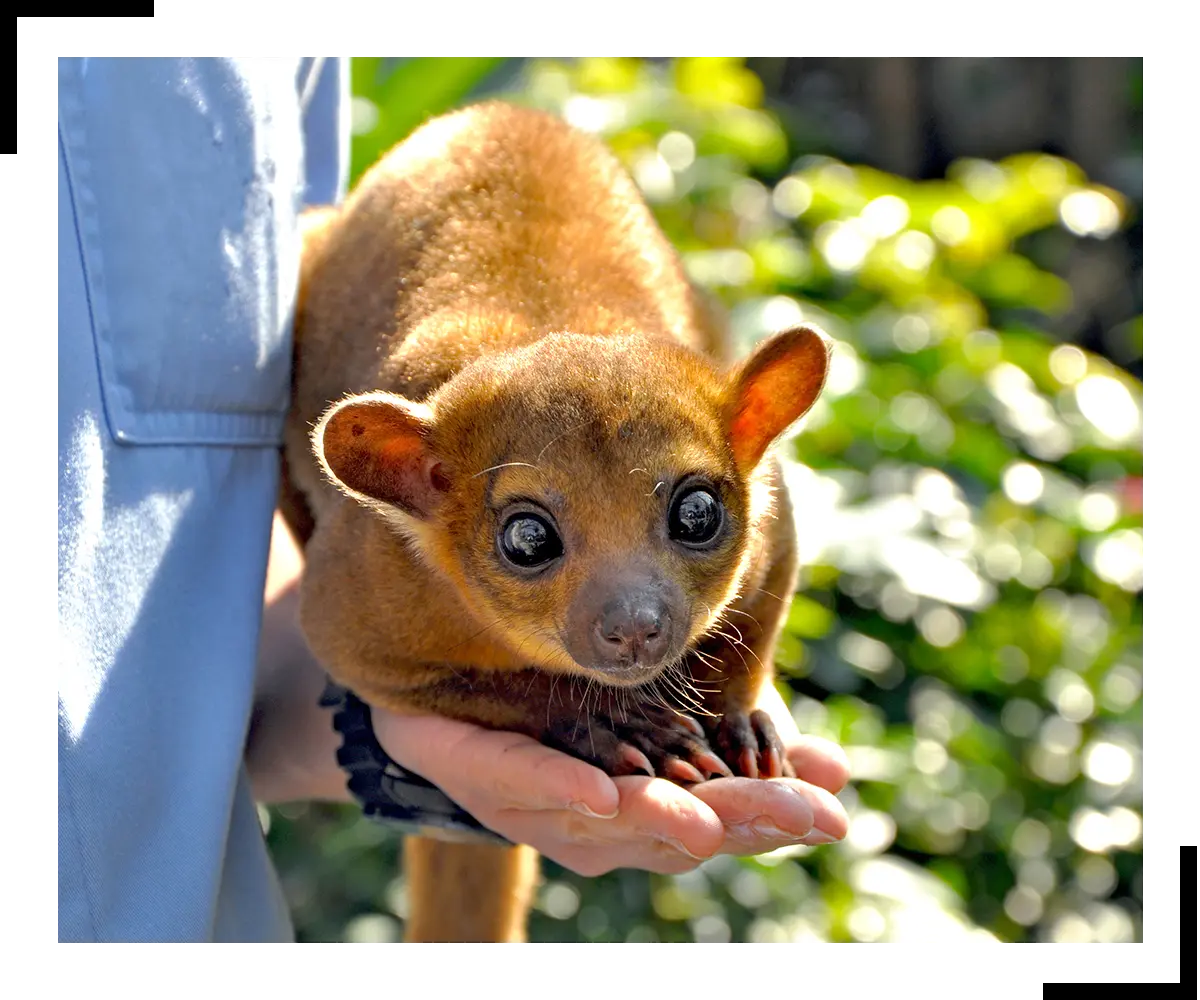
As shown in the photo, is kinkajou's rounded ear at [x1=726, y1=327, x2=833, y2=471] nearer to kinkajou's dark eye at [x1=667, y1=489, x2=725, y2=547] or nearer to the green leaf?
kinkajou's dark eye at [x1=667, y1=489, x2=725, y2=547]

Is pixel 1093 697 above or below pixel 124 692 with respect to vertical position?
above

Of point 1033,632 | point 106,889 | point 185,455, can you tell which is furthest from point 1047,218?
point 106,889

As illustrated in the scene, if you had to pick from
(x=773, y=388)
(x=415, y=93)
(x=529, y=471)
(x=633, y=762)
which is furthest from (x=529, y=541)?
(x=415, y=93)

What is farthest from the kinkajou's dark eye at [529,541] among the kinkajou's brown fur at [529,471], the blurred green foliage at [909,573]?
the blurred green foliage at [909,573]

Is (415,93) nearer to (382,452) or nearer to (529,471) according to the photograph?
(382,452)

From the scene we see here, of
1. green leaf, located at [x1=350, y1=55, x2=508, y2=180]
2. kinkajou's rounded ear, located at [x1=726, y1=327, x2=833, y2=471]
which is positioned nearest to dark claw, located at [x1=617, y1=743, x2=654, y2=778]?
kinkajou's rounded ear, located at [x1=726, y1=327, x2=833, y2=471]

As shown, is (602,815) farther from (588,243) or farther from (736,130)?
(736,130)

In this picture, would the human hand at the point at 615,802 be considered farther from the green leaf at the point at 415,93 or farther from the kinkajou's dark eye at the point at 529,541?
the green leaf at the point at 415,93
